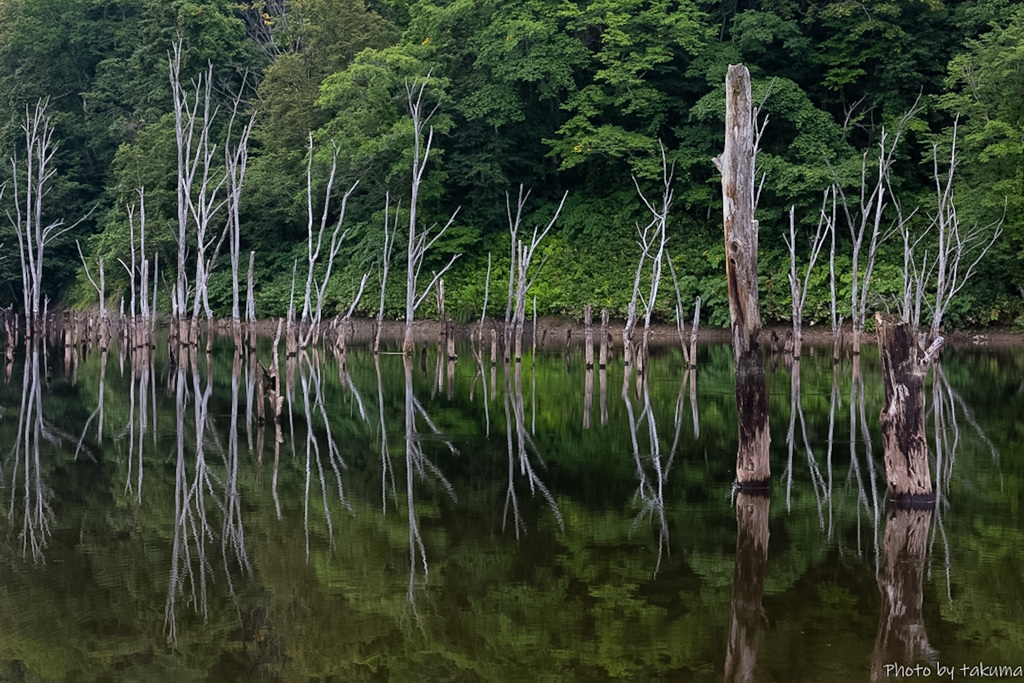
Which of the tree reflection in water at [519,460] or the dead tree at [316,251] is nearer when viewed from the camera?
the tree reflection in water at [519,460]

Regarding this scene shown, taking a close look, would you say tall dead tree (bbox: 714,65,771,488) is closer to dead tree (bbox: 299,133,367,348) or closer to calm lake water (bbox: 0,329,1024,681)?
calm lake water (bbox: 0,329,1024,681)

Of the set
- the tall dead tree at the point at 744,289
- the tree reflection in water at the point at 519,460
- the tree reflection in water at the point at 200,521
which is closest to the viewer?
the tree reflection in water at the point at 200,521

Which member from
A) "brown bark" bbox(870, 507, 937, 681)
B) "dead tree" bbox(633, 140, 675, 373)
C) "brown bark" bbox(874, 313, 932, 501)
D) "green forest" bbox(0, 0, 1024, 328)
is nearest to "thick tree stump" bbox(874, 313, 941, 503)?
"brown bark" bbox(874, 313, 932, 501)

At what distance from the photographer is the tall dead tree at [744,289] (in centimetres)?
994

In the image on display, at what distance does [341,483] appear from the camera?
1095 centimetres

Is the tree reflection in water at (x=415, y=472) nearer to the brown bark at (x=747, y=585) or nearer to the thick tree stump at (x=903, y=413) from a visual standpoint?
the brown bark at (x=747, y=585)

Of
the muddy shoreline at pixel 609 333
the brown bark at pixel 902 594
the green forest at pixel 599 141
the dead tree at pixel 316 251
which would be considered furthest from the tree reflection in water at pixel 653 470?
the green forest at pixel 599 141

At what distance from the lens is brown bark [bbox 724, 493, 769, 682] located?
5848 millimetres

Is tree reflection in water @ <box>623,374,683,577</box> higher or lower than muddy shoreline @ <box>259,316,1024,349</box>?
lower

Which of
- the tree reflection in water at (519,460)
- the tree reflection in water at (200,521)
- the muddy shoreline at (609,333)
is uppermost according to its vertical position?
the muddy shoreline at (609,333)

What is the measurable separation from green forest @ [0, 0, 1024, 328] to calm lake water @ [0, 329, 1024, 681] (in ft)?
63.7

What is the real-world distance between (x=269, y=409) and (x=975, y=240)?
23259mm

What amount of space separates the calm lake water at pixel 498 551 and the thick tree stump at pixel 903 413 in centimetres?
34

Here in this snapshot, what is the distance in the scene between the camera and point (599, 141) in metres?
37.7
